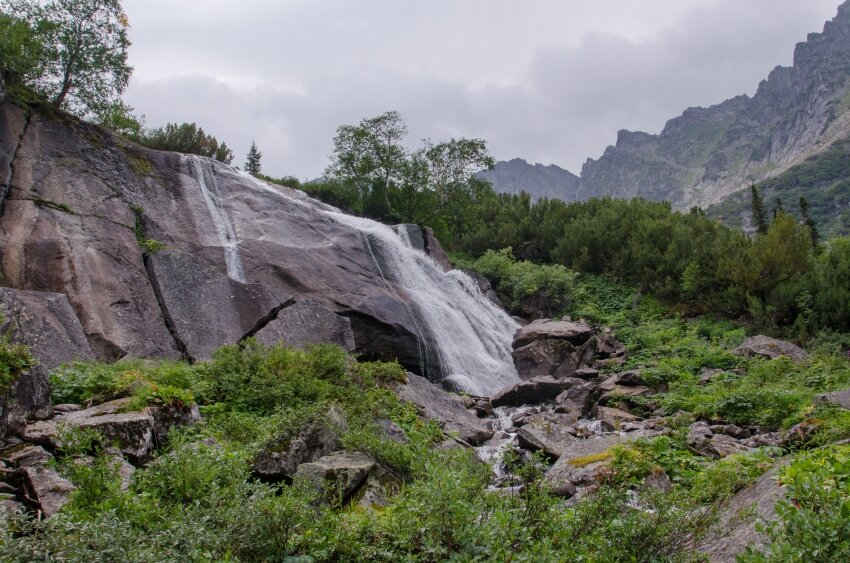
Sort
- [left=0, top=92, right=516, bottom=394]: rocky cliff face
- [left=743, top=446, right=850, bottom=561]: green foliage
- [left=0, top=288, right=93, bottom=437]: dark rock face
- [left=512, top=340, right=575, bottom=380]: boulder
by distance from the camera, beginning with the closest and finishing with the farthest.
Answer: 1. [left=743, top=446, right=850, bottom=561]: green foliage
2. [left=0, top=288, right=93, bottom=437]: dark rock face
3. [left=0, top=92, right=516, bottom=394]: rocky cliff face
4. [left=512, top=340, right=575, bottom=380]: boulder

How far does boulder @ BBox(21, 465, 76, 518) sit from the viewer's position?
4379 millimetres

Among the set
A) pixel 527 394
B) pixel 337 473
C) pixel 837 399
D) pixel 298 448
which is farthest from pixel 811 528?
pixel 527 394

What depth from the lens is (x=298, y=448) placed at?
6480 millimetres

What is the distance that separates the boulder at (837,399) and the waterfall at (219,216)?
12911 millimetres

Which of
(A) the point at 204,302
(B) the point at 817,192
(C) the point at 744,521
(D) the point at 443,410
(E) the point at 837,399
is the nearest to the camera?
(C) the point at 744,521

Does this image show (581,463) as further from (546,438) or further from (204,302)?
(204,302)

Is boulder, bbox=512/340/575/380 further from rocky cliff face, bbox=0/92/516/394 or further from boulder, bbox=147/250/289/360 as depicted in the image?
boulder, bbox=147/250/289/360

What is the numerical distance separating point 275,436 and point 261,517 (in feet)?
9.29

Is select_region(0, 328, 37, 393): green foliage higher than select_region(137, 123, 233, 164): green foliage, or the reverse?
select_region(137, 123, 233, 164): green foliage

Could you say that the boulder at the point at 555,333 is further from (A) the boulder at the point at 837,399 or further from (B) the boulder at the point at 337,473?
(B) the boulder at the point at 337,473

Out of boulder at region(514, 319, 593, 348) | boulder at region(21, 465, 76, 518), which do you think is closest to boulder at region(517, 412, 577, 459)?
boulder at region(21, 465, 76, 518)

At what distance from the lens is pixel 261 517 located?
3.83m

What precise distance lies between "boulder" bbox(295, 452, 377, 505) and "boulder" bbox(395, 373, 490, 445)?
12.9 ft

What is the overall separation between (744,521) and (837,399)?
5915 millimetres
